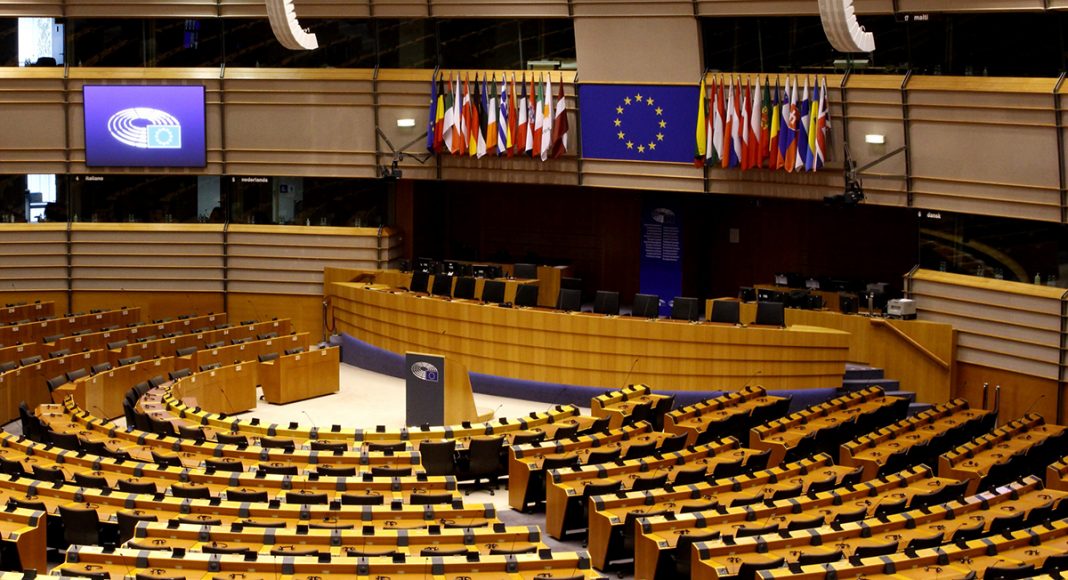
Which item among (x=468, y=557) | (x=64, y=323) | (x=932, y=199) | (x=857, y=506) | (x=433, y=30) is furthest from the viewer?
(x=433, y=30)

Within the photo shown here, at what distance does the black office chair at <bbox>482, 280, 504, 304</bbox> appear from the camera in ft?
86.5

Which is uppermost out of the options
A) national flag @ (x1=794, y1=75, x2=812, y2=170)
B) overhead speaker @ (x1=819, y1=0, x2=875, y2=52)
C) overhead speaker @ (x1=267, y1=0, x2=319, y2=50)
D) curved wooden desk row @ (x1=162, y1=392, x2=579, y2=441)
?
overhead speaker @ (x1=267, y1=0, x2=319, y2=50)

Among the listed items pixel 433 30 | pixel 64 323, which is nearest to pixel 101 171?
pixel 64 323

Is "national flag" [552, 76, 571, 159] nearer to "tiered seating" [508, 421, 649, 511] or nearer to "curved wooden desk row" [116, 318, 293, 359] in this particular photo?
"curved wooden desk row" [116, 318, 293, 359]

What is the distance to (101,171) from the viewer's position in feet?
100

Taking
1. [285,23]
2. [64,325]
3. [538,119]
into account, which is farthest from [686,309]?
[64,325]

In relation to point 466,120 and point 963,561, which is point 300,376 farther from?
point 963,561

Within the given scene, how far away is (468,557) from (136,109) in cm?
2011

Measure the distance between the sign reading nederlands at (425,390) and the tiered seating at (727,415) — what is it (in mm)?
4051

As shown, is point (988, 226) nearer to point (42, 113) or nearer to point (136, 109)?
point (136, 109)

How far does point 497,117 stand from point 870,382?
973 cm

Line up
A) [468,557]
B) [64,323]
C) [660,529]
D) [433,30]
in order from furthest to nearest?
[433,30] < [64,323] < [660,529] < [468,557]

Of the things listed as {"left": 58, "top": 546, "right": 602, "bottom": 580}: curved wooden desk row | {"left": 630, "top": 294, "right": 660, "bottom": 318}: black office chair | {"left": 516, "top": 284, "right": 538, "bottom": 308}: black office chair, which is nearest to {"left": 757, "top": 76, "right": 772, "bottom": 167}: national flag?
{"left": 630, "top": 294, "right": 660, "bottom": 318}: black office chair

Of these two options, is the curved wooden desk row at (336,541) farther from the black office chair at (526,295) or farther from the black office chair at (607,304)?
the black office chair at (526,295)
